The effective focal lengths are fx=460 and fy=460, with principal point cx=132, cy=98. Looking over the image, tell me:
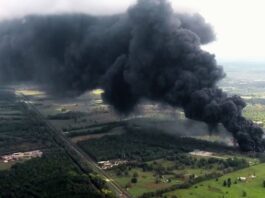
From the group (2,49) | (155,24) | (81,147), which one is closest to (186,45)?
(155,24)

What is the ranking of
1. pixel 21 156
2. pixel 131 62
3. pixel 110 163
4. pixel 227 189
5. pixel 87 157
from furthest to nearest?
pixel 131 62 < pixel 21 156 < pixel 87 157 < pixel 110 163 < pixel 227 189

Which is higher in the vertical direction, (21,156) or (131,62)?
(131,62)

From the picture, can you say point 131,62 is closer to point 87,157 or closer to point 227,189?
point 87,157

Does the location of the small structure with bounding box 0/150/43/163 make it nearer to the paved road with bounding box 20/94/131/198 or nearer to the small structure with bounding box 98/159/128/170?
the paved road with bounding box 20/94/131/198

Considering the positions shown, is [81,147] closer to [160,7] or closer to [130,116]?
[130,116]

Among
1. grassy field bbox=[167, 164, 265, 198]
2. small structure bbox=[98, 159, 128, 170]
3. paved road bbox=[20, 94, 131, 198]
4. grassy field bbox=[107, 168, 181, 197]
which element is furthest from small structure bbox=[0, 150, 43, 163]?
grassy field bbox=[167, 164, 265, 198]

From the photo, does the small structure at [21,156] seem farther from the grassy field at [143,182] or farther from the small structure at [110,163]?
the grassy field at [143,182]

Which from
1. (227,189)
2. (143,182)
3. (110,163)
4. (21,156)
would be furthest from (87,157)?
(227,189)
